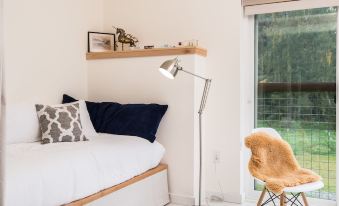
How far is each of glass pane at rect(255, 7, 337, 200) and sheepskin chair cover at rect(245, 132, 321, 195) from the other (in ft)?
1.46

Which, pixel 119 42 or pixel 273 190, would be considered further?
pixel 119 42

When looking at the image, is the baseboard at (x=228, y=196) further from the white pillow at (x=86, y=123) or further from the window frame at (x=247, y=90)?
the white pillow at (x=86, y=123)

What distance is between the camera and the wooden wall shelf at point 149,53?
10.3 feet

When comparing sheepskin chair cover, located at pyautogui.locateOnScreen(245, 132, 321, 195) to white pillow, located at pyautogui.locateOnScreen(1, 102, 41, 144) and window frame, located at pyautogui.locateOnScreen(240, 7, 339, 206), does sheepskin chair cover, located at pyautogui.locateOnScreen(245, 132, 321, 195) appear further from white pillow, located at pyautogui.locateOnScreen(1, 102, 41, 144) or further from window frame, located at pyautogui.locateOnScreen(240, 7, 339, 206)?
white pillow, located at pyautogui.locateOnScreen(1, 102, 41, 144)

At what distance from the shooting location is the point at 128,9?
3.69m

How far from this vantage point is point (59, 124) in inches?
112

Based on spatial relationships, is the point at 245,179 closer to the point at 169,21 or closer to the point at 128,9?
the point at 169,21

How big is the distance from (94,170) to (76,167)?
0.16 metres

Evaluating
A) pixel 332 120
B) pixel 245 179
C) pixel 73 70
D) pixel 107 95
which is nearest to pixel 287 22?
pixel 332 120

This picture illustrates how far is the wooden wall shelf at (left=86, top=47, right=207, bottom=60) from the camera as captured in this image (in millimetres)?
3133

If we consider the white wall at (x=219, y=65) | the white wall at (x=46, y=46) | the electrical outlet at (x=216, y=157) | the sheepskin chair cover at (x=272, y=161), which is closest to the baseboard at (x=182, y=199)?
the white wall at (x=219, y=65)

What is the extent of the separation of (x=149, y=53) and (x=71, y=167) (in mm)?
1383

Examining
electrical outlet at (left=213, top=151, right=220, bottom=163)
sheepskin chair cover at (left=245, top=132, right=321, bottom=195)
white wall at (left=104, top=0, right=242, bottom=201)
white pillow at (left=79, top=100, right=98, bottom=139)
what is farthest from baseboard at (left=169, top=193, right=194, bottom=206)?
white pillow at (left=79, top=100, right=98, bottom=139)

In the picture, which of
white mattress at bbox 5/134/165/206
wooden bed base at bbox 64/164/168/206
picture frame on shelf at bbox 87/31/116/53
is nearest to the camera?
white mattress at bbox 5/134/165/206
